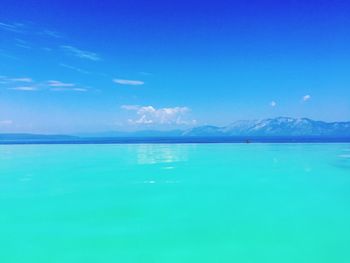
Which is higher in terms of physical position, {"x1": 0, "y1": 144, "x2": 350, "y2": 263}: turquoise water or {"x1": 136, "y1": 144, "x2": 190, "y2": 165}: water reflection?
{"x1": 136, "y1": 144, "x2": 190, "y2": 165}: water reflection

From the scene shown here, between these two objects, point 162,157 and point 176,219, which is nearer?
point 176,219

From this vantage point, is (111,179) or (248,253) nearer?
(248,253)

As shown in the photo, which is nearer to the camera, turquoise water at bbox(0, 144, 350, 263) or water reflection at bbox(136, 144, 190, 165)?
turquoise water at bbox(0, 144, 350, 263)

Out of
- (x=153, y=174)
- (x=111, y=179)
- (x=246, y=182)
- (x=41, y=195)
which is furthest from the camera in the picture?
(x=153, y=174)

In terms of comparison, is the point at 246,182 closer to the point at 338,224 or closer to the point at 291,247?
the point at 338,224

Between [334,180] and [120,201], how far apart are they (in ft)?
23.1

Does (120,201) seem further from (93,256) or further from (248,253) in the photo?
(248,253)

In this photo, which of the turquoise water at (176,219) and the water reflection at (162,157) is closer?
the turquoise water at (176,219)

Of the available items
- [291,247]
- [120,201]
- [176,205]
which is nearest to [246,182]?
[176,205]

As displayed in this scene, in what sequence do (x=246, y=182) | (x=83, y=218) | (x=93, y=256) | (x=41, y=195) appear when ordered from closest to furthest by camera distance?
(x=93, y=256), (x=83, y=218), (x=41, y=195), (x=246, y=182)

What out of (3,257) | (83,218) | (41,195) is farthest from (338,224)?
(41,195)

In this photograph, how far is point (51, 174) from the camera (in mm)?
11711

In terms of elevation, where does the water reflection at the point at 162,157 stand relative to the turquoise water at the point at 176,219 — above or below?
above

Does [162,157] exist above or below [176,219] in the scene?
above
